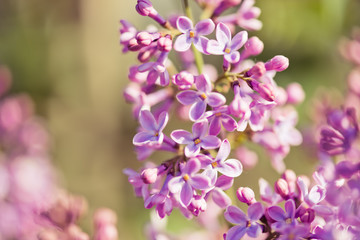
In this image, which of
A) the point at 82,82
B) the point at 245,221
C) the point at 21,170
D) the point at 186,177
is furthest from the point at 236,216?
the point at 82,82

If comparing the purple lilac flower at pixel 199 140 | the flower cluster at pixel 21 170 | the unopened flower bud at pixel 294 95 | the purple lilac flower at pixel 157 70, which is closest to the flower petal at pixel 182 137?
the purple lilac flower at pixel 199 140

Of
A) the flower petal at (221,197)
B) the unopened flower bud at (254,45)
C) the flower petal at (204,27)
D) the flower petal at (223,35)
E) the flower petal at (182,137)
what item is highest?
the flower petal at (204,27)

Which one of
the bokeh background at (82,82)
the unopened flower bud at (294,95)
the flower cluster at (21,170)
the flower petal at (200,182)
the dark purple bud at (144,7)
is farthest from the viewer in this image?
the bokeh background at (82,82)

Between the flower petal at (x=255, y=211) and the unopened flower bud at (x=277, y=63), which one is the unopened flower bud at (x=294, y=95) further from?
the flower petal at (x=255, y=211)

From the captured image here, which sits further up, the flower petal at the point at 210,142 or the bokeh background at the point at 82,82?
the flower petal at the point at 210,142

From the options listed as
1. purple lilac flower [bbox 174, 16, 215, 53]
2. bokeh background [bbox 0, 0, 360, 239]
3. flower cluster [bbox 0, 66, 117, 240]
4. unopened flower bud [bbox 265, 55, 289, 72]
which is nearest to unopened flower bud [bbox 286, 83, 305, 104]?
unopened flower bud [bbox 265, 55, 289, 72]

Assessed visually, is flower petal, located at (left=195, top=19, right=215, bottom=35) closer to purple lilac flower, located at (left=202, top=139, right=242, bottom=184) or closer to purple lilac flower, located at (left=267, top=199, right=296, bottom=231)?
purple lilac flower, located at (left=202, top=139, right=242, bottom=184)

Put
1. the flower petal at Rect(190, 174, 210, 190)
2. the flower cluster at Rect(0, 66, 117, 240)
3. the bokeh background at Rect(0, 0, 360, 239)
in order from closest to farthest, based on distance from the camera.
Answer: the flower petal at Rect(190, 174, 210, 190), the flower cluster at Rect(0, 66, 117, 240), the bokeh background at Rect(0, 0, 360, 239)

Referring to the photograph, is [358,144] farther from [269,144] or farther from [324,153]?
[269,144]
